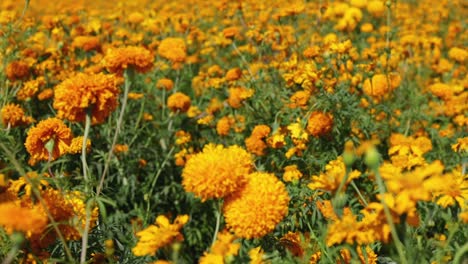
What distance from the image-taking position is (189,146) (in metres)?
3.75

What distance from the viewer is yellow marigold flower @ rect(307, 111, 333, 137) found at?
265 centimetres

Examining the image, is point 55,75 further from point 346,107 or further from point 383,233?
point 383,233

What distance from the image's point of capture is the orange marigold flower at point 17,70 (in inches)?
137

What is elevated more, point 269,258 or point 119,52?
point 119,52

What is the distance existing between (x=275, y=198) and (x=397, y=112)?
2.50 m

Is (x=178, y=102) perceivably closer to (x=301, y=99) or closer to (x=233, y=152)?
(x=301, y=99)

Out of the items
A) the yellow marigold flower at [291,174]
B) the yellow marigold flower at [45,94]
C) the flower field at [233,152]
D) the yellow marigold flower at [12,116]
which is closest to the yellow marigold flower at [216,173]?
the flower field at [233,152]

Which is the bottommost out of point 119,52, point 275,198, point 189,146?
point 189,146

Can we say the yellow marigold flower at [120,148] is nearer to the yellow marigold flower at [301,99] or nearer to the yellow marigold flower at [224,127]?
Answer: the yellow marigold flower at [224,127]

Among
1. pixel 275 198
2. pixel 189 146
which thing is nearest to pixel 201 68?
pixel 189 146

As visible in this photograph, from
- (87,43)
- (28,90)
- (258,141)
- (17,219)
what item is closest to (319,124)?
(258,141)

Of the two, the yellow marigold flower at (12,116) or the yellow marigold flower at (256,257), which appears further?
the yellow marigold flower at (12,116)

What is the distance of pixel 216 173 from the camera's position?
5.26 ft

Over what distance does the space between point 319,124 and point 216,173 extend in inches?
46.1
